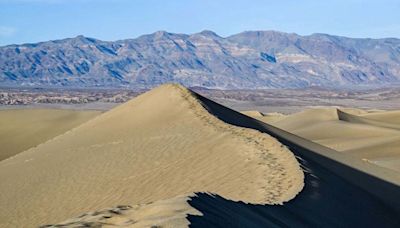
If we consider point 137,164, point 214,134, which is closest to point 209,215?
point 137,164

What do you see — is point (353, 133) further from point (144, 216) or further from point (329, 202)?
point (144, 216)

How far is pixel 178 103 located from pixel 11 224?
1099cm

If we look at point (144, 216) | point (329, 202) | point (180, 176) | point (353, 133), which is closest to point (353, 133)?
point (353, 133)

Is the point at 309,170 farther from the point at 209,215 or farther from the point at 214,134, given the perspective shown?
the point at 209,215

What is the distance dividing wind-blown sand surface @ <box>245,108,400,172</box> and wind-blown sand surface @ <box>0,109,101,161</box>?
1698 centimetres

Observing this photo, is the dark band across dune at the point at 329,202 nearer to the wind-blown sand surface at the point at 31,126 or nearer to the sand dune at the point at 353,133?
the sand dune at the point at 353,133

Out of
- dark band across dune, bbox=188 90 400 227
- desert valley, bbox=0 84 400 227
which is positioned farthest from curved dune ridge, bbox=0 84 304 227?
dark band across dune, bbox=188 90 400 227

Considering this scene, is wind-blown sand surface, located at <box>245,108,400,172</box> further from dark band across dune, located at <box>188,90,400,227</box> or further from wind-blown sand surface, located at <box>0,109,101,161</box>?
wind-blown sand surface, located at <box>0,109,101,161</box>

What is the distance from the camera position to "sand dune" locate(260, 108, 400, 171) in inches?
1230

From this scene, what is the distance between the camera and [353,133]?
4066cm

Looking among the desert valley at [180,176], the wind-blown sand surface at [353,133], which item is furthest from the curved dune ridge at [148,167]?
the wind-blown sand surface at [353,133]

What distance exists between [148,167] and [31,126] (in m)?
32.2

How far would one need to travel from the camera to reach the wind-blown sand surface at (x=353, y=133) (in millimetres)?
31250

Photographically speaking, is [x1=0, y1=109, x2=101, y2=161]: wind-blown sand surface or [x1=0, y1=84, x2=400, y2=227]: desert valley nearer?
[x1=0, y1=84, x2=400, y2=227]: desert valley
